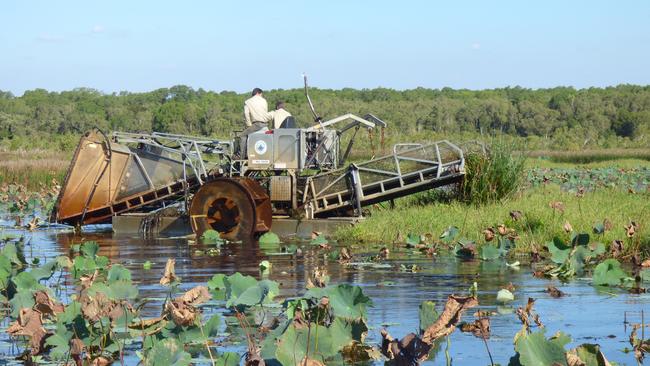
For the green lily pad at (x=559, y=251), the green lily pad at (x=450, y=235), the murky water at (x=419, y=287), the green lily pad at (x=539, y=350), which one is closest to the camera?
the green lily pad at (x=539, y=350)

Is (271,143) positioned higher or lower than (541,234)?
higher

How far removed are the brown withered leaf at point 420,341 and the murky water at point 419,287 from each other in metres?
1.75

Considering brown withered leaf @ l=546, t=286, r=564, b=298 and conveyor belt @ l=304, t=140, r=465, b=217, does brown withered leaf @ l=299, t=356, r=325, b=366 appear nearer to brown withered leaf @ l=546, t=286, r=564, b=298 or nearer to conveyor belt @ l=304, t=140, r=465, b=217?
brown withered leaf @ l=546, t=286, r=564, b=298

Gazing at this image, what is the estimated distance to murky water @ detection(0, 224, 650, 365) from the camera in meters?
8.94

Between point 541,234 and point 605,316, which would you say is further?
point 541,234

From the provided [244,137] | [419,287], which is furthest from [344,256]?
[244,137]

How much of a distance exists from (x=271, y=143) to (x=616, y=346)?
10.8 meters

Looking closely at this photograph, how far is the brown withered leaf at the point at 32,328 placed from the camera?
7.66m

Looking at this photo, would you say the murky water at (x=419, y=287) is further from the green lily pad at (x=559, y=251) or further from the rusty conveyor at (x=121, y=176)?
the rusty conveyor at (x=121, y=176)

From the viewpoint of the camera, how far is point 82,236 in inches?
805

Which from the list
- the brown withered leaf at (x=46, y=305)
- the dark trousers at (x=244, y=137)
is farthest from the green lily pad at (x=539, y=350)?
the dark trousers at (x=244, y=137)

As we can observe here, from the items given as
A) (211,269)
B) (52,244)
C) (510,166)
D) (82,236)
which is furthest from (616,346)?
(82,236)

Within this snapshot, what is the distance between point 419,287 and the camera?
40.0ft

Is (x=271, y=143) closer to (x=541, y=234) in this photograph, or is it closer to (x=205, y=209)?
(x=205, y=209)
